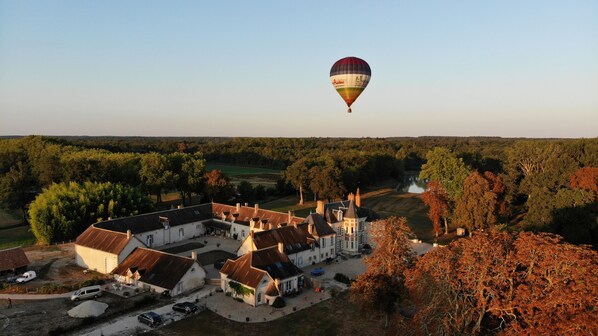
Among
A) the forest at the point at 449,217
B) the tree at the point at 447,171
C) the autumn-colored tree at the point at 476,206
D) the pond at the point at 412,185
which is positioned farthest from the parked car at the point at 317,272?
the pond at the point at 412,185

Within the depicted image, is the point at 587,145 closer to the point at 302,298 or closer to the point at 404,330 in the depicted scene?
the point at 302,298

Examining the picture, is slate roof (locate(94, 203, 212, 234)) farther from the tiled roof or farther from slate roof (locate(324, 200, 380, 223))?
slate roof (locate(324, 200, 380, 223))

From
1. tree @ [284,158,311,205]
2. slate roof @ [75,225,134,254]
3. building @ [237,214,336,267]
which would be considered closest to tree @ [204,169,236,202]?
tree @ [284,158,311,205]

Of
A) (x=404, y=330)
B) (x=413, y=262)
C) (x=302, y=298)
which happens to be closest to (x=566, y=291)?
(x=404, y=330)

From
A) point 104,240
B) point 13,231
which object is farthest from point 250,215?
point 13,231

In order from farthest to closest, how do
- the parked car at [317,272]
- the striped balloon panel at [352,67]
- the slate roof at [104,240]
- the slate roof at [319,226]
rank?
1. the striped balloon panel at [352,67]
2. the slate roof at [319,226]
3. the slate roof at [104,240]
4. the parked car at [317,272]

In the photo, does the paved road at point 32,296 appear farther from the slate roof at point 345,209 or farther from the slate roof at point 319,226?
the slate roof at point 345,209
